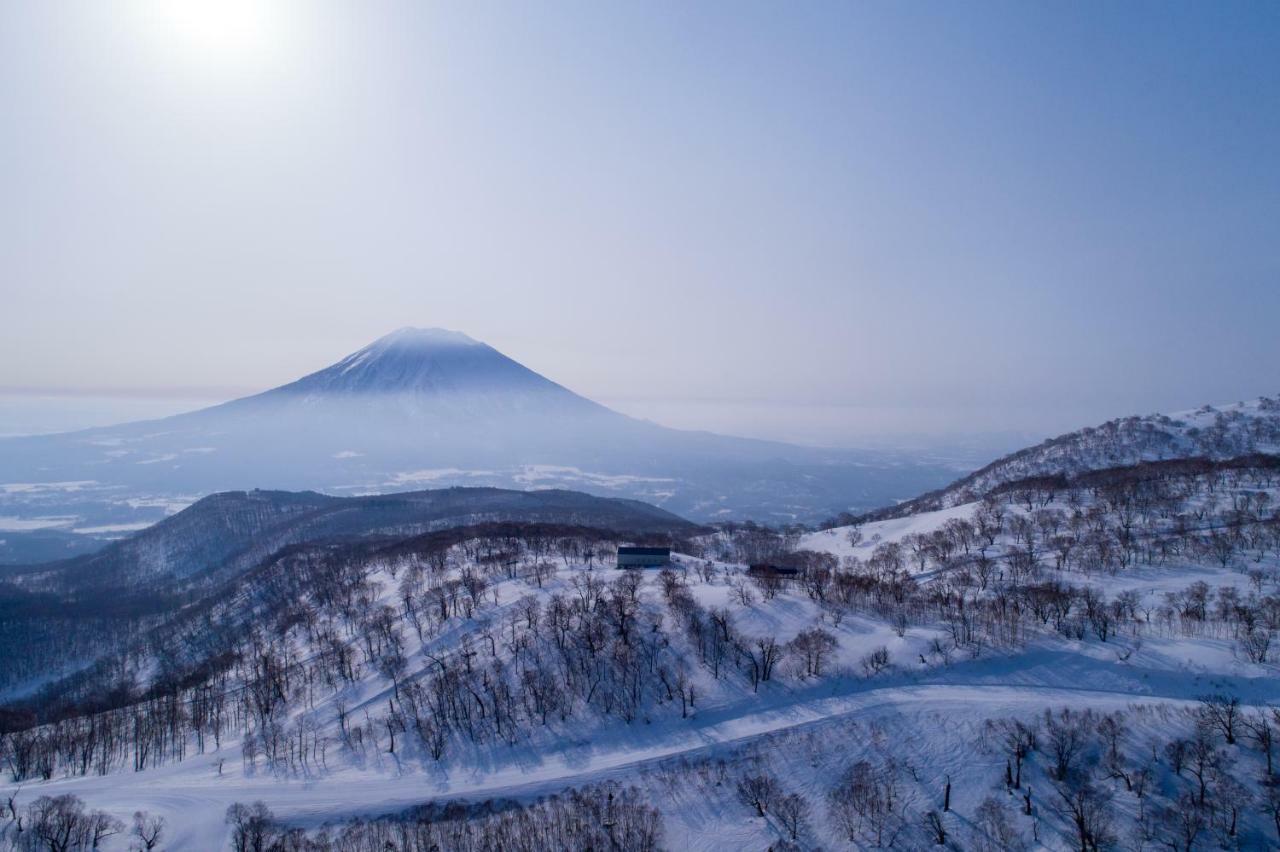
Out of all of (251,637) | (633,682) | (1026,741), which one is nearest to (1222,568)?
(1026,741)

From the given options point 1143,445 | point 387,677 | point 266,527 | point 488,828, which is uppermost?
point 1143,445

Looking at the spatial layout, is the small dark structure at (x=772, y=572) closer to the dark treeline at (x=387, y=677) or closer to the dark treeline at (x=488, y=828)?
the dark treeline at (x=387, y=677)

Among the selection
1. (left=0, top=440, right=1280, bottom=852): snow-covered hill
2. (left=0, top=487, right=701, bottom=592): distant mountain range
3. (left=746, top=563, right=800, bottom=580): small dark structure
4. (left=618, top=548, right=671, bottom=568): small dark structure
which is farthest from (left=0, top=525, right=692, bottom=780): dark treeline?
(left=0, top=487, right=701, bottom=592): distant mountain range

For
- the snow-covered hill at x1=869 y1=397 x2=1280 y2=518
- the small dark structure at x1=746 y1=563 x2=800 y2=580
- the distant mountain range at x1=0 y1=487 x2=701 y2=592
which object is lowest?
the distant mountain range at x1=0 y1=487 x2=701 y2=592

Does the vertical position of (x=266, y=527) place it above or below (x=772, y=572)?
below

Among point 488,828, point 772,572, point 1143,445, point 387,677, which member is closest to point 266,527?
point 387,677

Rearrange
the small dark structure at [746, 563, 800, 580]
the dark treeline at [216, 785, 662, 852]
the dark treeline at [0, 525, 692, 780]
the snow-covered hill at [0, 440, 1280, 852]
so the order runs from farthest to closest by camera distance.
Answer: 1. the small dark structure at [746, 563, 800, 580]
2. the dark treeline at [0, 525, 692, 780]
3. the snow-covered hill at [0, 440, 1280, 852]
4. the dark treeline at [216, 785, 662, 852]

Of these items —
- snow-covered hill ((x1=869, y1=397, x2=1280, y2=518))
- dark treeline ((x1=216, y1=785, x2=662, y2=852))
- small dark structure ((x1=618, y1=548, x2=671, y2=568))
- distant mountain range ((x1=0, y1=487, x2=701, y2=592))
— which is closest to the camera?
dark treeline ((x1=216, y1=785, x2=662, y2=852))

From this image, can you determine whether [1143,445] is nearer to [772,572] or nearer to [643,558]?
[772,572]

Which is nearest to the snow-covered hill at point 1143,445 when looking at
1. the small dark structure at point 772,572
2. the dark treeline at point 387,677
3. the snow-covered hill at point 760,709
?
the snow-covered hill at point 760,709

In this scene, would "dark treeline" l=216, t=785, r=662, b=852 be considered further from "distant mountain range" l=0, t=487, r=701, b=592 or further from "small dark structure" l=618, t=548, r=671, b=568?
"distant mountain range" l=0, t=487, r=701, b=592
